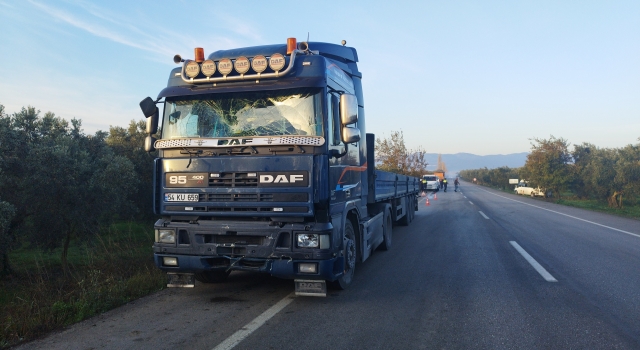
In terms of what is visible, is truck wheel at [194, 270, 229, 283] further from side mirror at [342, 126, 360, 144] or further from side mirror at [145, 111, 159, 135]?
side mirror at [342, 126, 360, 144]

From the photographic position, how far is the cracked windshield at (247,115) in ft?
18.8

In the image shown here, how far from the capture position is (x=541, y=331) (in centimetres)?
486

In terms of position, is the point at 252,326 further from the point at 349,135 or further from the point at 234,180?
the point at 349,135

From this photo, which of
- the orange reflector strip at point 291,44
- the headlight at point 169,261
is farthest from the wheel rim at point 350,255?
the orange reflector strip at point 291,44

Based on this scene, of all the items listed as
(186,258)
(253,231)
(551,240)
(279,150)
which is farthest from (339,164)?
(551,240)

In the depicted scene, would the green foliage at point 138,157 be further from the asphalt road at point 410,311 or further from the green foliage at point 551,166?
the green foliage at point 551,166

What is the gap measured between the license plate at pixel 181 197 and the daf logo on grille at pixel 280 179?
3.16ft

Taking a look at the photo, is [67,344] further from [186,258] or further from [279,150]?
[279,150]

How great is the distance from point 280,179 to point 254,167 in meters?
0.36

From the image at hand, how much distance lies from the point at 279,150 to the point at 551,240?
942cm

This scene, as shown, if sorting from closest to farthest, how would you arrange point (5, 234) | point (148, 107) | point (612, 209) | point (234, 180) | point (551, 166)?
point (234, 180) → point (148, 107) → point (5, 234) → point (612, 209) → point (551, 166)

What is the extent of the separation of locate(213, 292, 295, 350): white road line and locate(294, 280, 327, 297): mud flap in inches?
12.6

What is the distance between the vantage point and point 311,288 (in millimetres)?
5793

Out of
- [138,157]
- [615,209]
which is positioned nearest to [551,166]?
[615,209]
